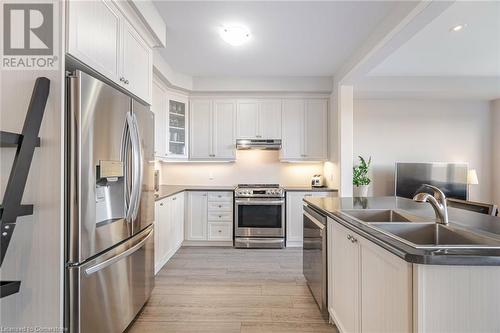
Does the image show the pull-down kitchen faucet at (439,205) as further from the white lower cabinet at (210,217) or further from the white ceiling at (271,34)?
the white lower cabinet at (210,217)

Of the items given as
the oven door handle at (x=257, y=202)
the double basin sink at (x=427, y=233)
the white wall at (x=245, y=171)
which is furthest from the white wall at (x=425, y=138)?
the double basin sink at (x=427, y=233)

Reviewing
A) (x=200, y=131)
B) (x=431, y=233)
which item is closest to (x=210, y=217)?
(x=200, y=131)

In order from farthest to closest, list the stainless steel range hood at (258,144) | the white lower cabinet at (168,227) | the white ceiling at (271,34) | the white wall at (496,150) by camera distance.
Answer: the white wall at (496,150) → the stainless steel range hood at (258,144) → the white lower cabinet at (168,227) → the white ceiling at (271,34)

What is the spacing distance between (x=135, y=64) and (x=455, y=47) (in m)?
3.64

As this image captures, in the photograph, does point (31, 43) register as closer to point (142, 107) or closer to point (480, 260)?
point (142, 107)

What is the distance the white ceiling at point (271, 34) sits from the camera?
7.51 ft

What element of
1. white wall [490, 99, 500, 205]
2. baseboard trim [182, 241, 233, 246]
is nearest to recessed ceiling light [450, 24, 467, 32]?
→ white wall [490, 99, 500, 205]

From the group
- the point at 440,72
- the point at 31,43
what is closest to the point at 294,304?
the point at 31,43

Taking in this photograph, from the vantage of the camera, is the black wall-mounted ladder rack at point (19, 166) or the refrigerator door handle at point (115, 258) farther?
the refrigerator door handle at point (115, 258)

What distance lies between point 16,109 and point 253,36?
2279 mm

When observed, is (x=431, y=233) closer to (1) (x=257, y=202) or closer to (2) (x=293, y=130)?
(1) (x=257, y=202)

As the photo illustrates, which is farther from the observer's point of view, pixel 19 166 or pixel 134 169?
pixel 134 169

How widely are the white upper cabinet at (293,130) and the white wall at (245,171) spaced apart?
38cm

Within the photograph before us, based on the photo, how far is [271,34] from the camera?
108 inches
